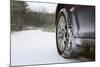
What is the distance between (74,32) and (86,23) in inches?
9.3

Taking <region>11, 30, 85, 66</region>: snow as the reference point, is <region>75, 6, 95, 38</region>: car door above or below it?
above

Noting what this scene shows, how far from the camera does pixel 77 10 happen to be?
92.4 inches

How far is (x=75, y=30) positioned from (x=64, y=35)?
0.18 metres

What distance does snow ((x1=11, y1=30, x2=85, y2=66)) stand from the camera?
208 cm

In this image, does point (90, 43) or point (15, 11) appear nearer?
point (15, 11)

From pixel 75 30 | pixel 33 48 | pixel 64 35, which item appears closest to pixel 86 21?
pixel 75 30

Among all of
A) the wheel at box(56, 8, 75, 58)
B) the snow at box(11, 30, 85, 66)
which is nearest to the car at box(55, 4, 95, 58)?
the wheel at box(56, 8, 75, 58)

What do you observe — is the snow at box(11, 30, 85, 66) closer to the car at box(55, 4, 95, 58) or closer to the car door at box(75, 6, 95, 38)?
the car at box(55, 4, 95, 58)

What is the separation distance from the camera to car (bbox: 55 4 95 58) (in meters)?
2.28

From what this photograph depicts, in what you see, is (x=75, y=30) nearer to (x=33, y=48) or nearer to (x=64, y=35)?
(x=64, y=35)

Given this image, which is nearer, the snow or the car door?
the snow
